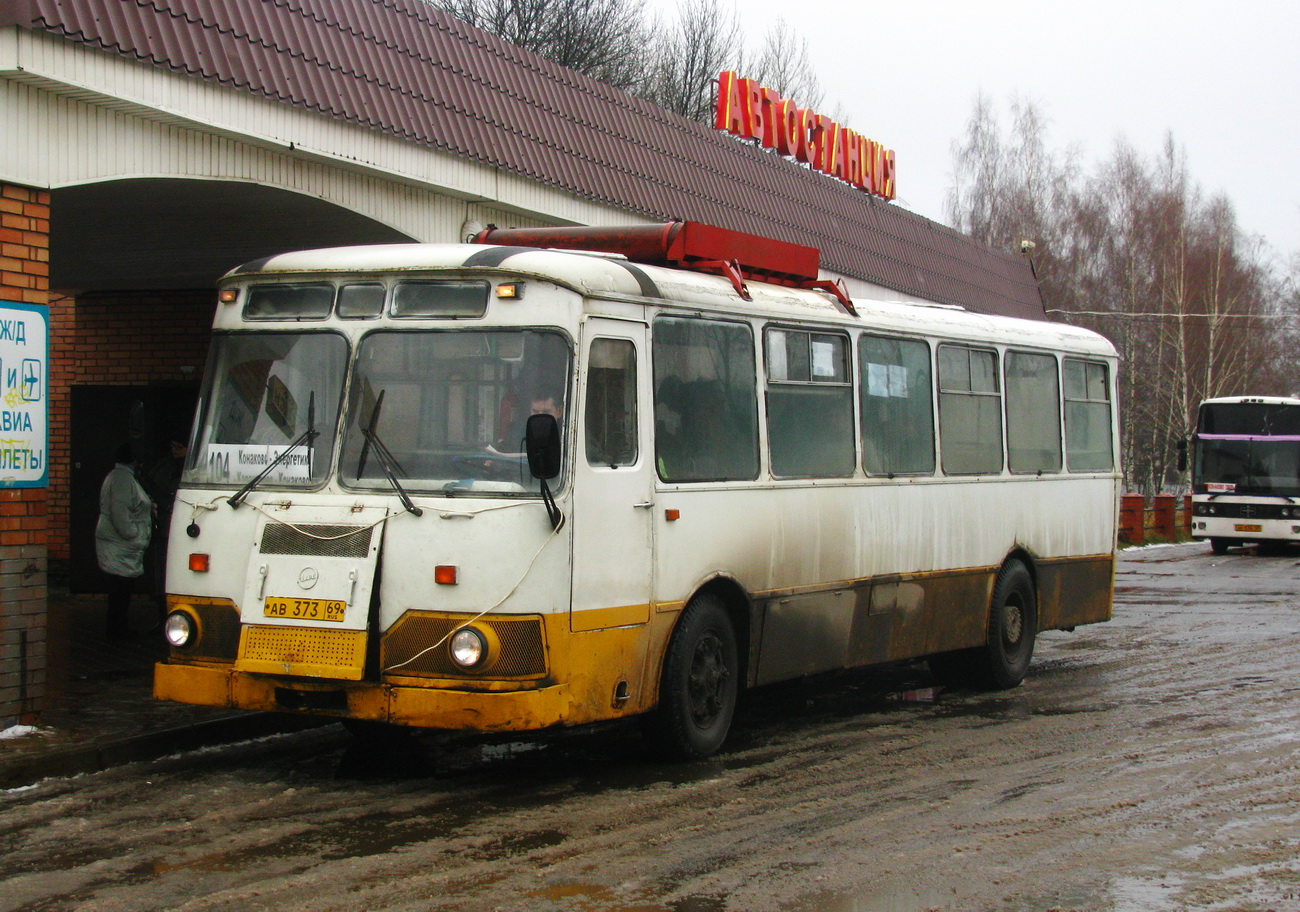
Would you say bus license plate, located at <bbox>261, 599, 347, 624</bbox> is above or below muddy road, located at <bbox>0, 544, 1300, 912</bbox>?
above

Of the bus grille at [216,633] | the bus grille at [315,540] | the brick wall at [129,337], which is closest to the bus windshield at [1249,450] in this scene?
the brick wall at [129,337]

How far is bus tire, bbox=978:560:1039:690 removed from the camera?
449 inches

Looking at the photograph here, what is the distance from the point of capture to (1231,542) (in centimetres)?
3102

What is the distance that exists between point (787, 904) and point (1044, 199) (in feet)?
189

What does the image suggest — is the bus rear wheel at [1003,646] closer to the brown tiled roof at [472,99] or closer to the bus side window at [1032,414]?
the bus side window at [1032,414]

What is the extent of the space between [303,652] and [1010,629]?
6.41m

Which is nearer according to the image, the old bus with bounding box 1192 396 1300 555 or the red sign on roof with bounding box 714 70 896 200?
the red sign on roof with bounding box 714 70 896 200

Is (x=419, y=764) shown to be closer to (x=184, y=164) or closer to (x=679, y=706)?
(x=679, y=706)

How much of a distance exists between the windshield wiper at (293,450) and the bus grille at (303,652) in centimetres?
A: 69

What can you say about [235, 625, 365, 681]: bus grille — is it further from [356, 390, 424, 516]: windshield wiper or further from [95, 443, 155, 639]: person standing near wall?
[95, 443, 155, 639]: person standing near wall

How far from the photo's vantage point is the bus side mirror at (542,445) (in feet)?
22.5

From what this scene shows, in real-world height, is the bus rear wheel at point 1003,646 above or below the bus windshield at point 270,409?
below

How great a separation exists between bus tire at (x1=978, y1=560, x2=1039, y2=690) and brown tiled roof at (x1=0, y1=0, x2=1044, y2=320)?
5503mm

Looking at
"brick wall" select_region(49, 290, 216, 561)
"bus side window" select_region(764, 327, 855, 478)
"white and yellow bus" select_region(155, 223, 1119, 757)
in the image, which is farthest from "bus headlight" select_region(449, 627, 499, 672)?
"brick wall" select_region(49, 290, 216, 561)
